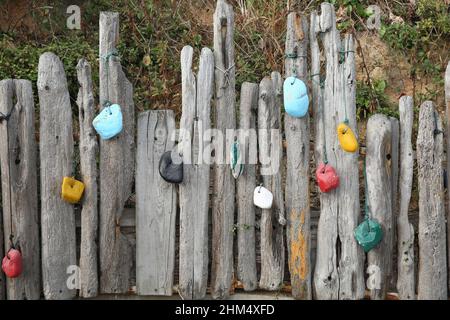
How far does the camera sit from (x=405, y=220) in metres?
4.71

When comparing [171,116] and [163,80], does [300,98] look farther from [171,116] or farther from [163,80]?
[163,80]

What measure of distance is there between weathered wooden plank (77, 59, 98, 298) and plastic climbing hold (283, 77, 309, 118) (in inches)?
47.7

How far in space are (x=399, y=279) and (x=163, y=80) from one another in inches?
112

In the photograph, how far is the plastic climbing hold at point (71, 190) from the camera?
465 centimetres

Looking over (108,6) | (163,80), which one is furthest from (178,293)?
(108,6)

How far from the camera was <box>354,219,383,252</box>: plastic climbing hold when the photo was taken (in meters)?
4.60

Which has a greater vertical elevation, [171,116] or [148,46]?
[148,46]

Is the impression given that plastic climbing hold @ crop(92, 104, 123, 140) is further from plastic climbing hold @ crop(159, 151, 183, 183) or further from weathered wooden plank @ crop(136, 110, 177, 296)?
plastic climbing hold @ crop(159, 151, 183, 183)

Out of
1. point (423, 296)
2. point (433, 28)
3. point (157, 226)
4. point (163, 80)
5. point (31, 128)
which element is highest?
point (433, 28)

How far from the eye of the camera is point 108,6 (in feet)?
23.0

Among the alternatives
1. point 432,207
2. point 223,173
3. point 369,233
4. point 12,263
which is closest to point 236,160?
point 223,173

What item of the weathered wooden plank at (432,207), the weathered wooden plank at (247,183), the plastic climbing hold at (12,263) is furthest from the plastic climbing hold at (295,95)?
the plastic climbing hold at (12,263)

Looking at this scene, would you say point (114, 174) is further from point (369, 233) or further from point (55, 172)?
point (369, 233)

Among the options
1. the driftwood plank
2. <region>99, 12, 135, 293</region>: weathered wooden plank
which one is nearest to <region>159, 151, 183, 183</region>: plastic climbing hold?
<region>99, 12, 135, 293</region>: weathered wooden plank
